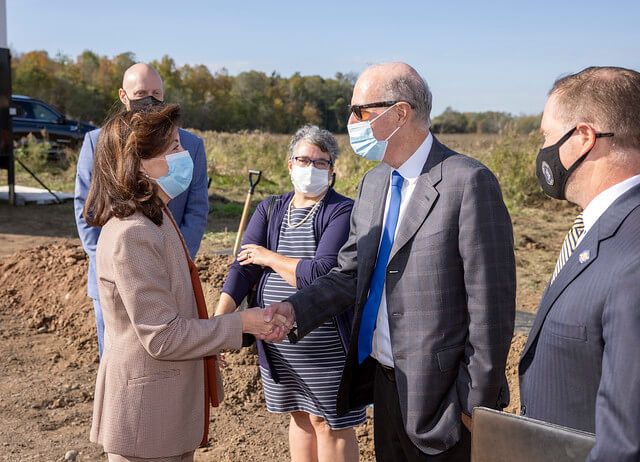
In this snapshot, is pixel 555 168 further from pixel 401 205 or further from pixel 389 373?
pixel 389 373

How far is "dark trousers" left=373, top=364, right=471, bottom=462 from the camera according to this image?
106 inches

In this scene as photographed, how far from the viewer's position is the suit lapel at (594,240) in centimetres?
170

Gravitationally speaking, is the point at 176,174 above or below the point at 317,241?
above

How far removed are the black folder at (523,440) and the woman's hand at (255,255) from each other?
76.1 inches

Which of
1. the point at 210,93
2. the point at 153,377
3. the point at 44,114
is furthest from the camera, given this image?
the point at 210,93

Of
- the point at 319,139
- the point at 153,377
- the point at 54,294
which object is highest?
the point at 319,139

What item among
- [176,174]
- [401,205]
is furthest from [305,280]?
[176,174]

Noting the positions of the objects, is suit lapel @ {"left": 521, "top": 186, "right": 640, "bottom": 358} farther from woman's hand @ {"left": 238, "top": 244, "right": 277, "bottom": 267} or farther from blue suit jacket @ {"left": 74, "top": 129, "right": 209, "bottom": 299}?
blue suit jacket @ {"left": 74, "top": 129, "right": 209, "bottom": 299}

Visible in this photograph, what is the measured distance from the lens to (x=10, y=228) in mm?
11844

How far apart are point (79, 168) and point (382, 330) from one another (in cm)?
223

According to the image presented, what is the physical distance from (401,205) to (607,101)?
104 cm

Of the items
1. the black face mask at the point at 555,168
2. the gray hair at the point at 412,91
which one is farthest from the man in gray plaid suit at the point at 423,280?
the black face mask at the point at 555,168

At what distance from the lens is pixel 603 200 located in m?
1.80

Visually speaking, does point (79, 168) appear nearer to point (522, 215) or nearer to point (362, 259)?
point (362, 259)
